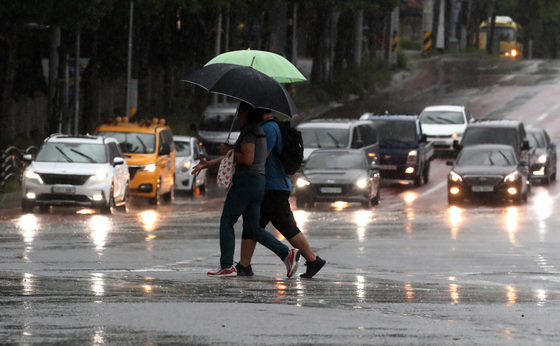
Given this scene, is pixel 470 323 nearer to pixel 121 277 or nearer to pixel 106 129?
pixel 121 277

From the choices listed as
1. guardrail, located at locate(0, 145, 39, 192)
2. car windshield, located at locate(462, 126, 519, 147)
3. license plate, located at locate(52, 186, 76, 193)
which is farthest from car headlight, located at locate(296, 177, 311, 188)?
car windshield, located at locate(462, 126, 519, 147)

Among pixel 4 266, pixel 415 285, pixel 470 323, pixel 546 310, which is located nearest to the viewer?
pixel 470 323

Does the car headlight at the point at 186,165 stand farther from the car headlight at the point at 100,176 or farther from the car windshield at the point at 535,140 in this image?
the car windshield at the point at 535,140

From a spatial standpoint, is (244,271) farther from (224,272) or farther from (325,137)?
(325,137)

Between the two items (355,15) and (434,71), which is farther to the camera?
(434,71)

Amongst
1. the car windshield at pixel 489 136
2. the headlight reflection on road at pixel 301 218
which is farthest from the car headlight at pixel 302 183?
the car windshield at pixel 489 136

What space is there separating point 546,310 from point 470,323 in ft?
3.91

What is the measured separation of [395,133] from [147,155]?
11148 mm

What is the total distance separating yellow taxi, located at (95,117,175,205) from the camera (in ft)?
108

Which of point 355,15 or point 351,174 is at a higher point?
point 355,15

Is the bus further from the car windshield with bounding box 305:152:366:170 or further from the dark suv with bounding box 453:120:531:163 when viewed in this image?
the car windshield with bounding box 305:152:366:170

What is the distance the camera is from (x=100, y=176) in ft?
93.2

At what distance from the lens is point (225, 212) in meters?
13.9

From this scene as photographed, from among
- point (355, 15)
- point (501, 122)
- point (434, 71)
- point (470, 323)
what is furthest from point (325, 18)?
point (470, 323)
